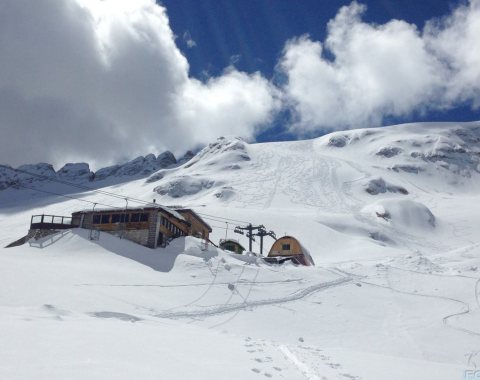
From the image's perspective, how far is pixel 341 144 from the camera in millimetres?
185625

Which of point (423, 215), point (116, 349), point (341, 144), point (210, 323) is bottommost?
point (210, 323)

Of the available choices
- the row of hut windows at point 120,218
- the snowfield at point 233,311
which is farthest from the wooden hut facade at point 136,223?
the snowfield at point 233,311

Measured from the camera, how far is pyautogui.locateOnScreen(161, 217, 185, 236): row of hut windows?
118ft

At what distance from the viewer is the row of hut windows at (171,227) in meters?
36.1

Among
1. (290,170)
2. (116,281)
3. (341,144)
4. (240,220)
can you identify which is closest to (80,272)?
(116,281)

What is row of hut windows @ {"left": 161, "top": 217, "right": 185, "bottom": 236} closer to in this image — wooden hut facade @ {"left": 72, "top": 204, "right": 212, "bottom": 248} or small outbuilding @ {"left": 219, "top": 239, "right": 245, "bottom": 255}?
wooden hut facade @ {"left": 72, "top": 204, "right": 212, "bottom": 248}

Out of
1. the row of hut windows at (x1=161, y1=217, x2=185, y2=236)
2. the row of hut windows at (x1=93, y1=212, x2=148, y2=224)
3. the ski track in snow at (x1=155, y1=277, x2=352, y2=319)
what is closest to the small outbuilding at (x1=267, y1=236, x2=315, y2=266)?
the row of hut windows at (x1=161, y1=217, x2=185, y2=236)

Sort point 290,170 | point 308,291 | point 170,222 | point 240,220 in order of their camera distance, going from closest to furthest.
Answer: point 308,291, point 170,222, point 240,220, point 290,170

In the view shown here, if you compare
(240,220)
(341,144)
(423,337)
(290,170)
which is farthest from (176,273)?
(341,144)

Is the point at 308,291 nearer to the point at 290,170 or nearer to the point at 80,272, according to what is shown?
the point at 80,272

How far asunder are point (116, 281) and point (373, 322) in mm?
13032

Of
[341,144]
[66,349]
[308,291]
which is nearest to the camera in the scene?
[66,349]

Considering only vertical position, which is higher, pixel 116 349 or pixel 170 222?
pixel 170 222

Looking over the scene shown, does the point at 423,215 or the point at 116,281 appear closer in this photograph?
the point at 116,281
